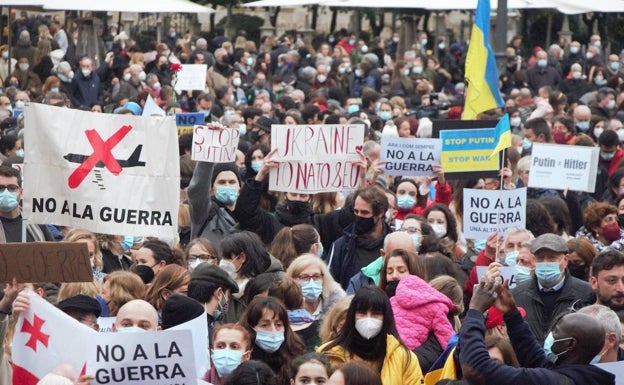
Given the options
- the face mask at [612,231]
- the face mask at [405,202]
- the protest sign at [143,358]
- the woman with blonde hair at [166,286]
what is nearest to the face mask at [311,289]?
the woman with blonde hair at [166,286]

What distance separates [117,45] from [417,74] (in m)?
6.49

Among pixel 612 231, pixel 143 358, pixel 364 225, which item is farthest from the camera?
pixel 612 231

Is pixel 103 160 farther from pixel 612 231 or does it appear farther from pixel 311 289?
pixel 612 231

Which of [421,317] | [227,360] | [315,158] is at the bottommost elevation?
[227,360]

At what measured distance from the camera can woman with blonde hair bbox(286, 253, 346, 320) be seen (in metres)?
8.48

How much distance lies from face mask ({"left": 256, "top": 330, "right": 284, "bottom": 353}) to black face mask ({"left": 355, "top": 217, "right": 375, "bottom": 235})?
8.63ft

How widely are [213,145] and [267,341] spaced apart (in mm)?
3733

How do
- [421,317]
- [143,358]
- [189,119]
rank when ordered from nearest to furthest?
[143,358]
[421,317]
[189,119]

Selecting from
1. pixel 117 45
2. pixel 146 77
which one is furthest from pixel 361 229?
pixel 117 45

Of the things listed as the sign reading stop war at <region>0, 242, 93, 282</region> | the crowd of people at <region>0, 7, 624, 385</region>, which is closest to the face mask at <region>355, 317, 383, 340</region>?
the crowd of people at <region>0, 7, 624, 385</region>

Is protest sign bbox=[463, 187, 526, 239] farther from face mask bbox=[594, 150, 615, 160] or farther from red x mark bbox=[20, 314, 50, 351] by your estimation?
red x mark bbox=[20, 314, 50, 351]

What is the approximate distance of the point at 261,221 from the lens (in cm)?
1048

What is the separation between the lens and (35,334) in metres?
6.68

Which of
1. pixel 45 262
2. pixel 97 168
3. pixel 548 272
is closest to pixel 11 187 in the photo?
pixel 97 168
